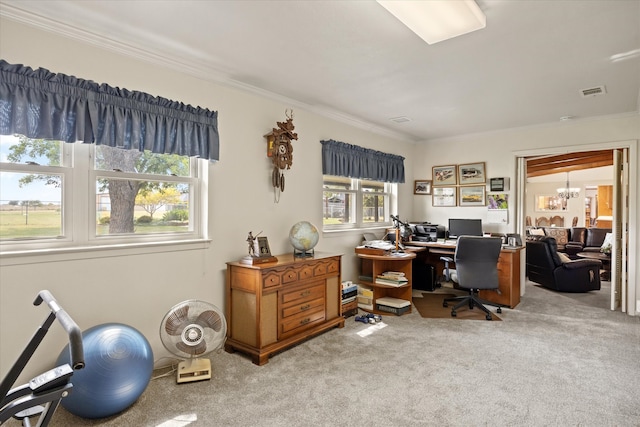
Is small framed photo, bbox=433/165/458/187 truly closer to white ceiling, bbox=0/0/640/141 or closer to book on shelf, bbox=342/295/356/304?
white ceiling, bbox=0/0/640/141

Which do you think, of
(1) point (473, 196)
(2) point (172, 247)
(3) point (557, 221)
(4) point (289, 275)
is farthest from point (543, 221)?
(2) point (172, 247)

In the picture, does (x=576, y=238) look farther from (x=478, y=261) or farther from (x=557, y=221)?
(x=478, y=261)

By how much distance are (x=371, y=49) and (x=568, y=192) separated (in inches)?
387

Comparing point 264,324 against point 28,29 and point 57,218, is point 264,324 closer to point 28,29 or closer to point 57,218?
point 57,218

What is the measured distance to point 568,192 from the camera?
32.7 ft

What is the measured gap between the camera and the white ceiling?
2143mm

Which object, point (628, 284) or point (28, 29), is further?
point (628, 284)

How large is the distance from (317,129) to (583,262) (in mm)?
4456

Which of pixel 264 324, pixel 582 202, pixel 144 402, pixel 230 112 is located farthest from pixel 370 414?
pixel 582 202

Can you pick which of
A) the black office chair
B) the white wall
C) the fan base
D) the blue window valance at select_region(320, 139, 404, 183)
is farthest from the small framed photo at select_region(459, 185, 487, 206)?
the fan base

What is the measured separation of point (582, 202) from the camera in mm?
10227

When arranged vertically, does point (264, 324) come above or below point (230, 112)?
below

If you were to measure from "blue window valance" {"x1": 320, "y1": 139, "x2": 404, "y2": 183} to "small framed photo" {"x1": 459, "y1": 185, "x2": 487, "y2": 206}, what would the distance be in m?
0.99

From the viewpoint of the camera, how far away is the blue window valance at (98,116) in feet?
6.84
